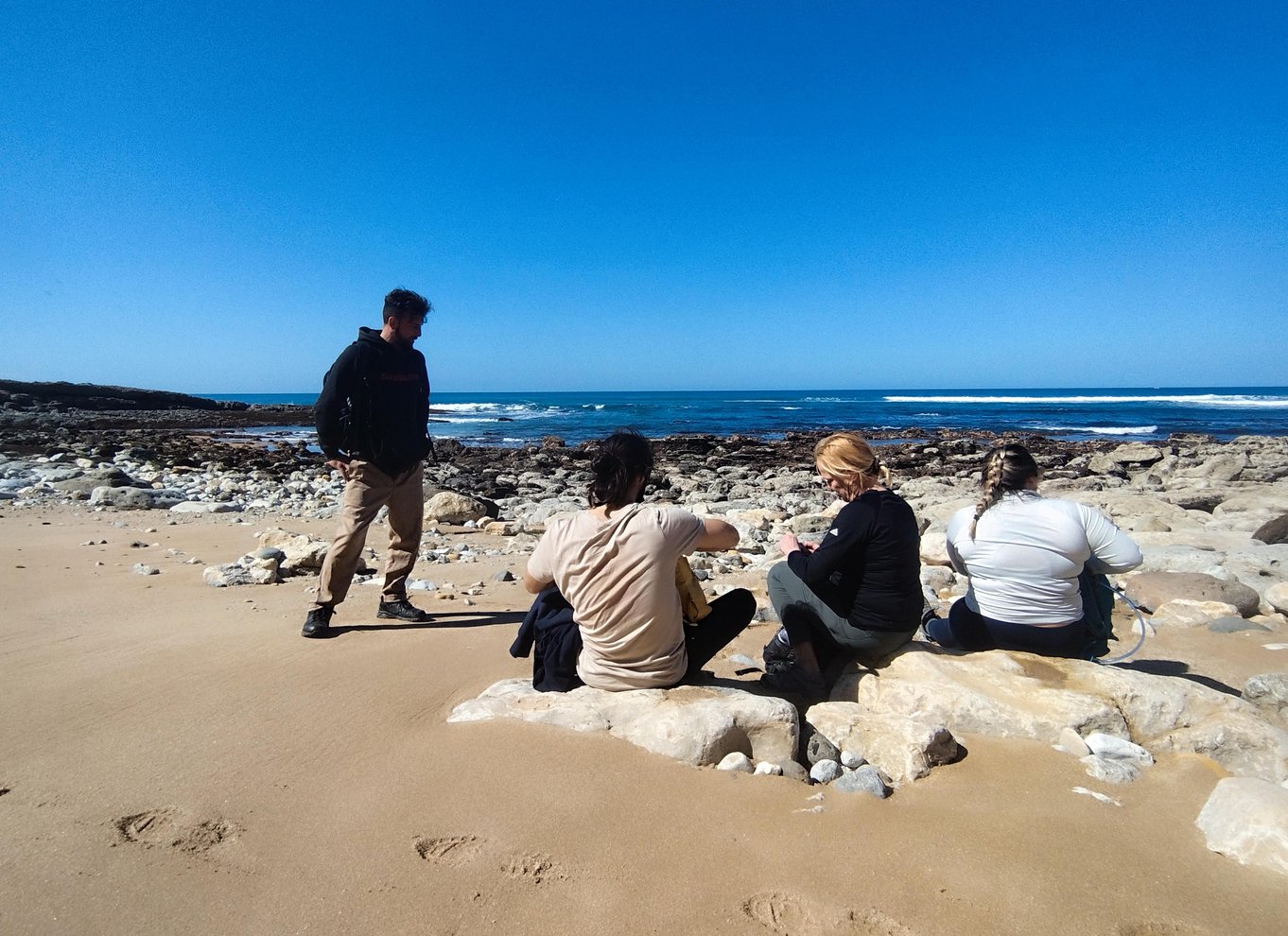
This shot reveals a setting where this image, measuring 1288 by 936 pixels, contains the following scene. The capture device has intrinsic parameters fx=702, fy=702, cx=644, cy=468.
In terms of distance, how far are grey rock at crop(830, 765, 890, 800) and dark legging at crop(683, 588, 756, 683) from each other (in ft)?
2.68

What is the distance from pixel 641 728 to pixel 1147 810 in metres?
1.78

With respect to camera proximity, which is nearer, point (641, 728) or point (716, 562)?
point (641, 728)

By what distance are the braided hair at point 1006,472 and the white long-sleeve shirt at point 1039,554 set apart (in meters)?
0.04

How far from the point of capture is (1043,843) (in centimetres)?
223

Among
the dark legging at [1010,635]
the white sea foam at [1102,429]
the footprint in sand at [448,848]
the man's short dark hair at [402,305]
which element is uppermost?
the man's short dark hair at [402,305]

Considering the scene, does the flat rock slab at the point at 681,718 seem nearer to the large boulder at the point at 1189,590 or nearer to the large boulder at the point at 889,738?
the large boulder at the point at 889,738

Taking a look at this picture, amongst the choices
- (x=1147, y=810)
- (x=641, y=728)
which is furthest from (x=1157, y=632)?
(x=641, y=728)

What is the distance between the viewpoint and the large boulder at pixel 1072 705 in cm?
273

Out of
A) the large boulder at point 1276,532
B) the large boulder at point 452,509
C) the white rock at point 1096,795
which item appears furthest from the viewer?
the large boulder at point 452,509

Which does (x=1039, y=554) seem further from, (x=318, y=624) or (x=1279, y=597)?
(x=318, y=624)

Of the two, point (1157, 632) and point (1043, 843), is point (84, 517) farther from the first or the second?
point (1157, 632)

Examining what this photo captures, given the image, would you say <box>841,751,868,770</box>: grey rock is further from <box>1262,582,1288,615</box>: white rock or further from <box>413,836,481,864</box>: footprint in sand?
<box>1262,582,1288,615</box>: white rock

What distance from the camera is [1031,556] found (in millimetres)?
3324

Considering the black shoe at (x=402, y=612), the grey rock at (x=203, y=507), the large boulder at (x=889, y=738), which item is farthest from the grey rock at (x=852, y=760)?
the grey rock at (x=203, y=507)
